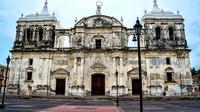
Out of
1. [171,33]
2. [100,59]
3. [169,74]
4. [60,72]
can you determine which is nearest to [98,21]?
[100,59]

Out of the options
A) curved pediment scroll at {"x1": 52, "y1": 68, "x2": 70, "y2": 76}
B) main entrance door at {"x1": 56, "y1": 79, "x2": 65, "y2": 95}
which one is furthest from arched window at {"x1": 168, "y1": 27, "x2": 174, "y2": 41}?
main entrance door at {"x1": 56, "y1": 79, "x2": 65, "y2": 95}

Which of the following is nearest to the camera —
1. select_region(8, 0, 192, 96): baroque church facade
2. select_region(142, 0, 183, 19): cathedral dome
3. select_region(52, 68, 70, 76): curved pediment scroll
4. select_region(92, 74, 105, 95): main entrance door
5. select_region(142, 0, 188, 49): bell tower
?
select_region(8, 0, 192, 96): baroque church facade

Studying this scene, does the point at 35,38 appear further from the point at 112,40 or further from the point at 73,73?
the point at 112,40

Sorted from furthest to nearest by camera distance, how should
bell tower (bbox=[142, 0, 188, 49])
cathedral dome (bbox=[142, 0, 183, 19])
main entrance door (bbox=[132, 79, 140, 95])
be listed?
cathedral dome (bbox=[142, 0, 183, 19]) → bell tower (bbox=[142, 0, 188, 49]) → main entrance door (bbox=[132, 79, 140, 95])

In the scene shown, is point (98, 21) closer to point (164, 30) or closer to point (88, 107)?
point (164, 30)

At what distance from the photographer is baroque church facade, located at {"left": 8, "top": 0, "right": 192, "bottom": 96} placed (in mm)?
30172

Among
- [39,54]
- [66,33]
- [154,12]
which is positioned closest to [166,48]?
[154,12]

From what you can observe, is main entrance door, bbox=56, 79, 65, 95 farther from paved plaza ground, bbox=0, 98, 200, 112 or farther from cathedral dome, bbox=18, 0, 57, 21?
paved plaza ground, bbox=0, 98, 200, 112

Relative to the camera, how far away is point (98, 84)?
3088 centimetres

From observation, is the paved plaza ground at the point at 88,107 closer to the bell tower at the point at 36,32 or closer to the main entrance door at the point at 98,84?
the main entrance door at the point at 98,84

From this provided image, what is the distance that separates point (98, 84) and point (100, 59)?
3357 mm

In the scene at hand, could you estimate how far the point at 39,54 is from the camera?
32.1 m

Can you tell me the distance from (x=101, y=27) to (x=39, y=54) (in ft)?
30.9

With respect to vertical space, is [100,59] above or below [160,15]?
below
